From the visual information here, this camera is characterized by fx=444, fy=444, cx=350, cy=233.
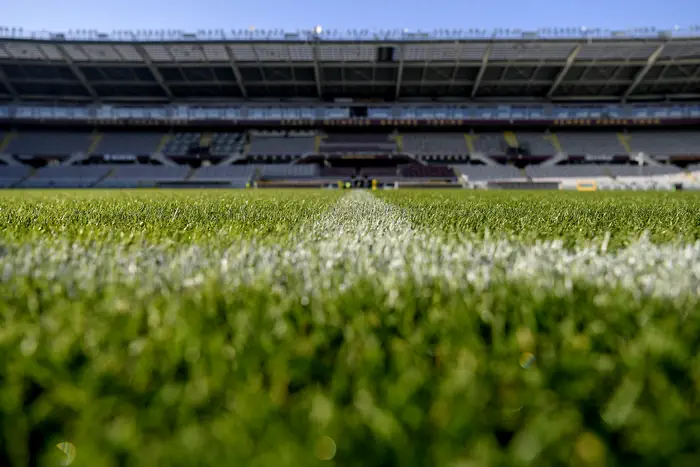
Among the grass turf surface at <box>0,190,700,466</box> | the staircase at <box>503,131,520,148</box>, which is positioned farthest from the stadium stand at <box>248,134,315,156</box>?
the grass turf surface at <box>0,190,700,466</box>

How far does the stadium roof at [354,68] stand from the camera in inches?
1199

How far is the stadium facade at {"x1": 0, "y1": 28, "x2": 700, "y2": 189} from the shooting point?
102 feet

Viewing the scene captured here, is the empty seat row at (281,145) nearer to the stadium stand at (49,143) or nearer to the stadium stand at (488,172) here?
the stadium stand at (488,172)

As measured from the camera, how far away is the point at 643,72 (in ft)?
109

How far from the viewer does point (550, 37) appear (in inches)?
1195

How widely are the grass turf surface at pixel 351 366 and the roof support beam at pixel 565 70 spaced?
35554mm

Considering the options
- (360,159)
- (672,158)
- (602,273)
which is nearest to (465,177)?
(360,159)

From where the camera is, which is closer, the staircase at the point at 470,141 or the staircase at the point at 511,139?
the staircase at the point at 470,141

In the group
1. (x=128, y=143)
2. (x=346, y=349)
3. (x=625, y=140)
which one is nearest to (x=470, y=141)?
(x=625, y=140)

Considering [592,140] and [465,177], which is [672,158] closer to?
[592,140]

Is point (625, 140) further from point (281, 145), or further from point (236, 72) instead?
point (236, 72)

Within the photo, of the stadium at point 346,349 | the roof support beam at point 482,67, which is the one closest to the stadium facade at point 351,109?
the roof support beam at point 482,67

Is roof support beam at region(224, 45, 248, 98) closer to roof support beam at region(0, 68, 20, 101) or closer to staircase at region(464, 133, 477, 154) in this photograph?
roof support beam at region(0, 68, 20, 101)

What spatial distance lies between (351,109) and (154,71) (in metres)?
15.4
